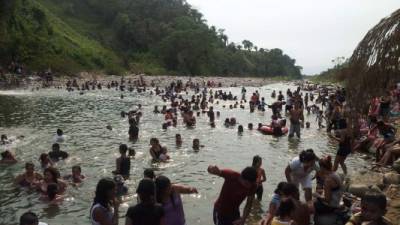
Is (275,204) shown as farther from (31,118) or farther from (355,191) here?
(31,118)

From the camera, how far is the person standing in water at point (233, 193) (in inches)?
276

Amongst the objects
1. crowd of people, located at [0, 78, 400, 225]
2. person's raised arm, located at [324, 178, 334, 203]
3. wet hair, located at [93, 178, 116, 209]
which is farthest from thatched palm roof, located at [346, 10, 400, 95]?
wet hair, located at [93, 178, 116, 209]

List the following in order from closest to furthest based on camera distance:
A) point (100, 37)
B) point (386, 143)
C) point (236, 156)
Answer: point (386, 143) → point (236, 156) → point (100, 37)

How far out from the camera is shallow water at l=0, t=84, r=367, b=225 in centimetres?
1170

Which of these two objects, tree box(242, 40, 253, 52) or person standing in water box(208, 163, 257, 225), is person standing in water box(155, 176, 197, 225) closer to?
person standing in water box(208, 163, 257, 225)

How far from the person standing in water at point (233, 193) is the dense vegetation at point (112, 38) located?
5337cm

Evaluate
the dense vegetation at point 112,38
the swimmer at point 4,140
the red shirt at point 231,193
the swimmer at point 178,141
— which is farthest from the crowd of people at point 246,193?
the dense vegetation at point 112,38

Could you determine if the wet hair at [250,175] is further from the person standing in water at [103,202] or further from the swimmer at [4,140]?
the swimmer at [4,140]

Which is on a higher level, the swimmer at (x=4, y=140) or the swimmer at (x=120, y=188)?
the swimmer at (x=4, y=140)

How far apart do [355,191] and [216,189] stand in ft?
12.9

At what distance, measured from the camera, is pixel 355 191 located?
11.3m

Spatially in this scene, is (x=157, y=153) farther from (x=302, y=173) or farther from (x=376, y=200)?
(x=376, y=200)

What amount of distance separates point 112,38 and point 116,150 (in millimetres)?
89026

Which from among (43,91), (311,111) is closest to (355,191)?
(311,111)
